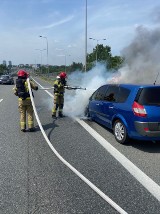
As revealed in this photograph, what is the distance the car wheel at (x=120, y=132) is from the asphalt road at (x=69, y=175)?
140mm

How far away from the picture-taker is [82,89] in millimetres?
12328

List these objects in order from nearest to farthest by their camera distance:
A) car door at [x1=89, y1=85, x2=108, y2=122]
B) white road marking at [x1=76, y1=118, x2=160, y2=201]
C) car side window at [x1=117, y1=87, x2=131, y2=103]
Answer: white road marking at [x1=76, y1=118, x2=160, y2=201] → car side window at [x1=117, y1=87, x2=131, y2=103] → car door at [x1=89, y1=85, x2=108, y2=122]

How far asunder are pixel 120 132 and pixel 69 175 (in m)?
2.58

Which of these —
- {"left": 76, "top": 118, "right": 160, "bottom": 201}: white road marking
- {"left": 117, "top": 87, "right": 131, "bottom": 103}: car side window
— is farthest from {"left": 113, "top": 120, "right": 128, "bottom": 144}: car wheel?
{"left": 117, "top": 87, "right": 131, "bottom": 103}: car side window

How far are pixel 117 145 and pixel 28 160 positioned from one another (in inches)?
88.6

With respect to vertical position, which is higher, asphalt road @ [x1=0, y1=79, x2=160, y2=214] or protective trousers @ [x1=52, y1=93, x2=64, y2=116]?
protective trousers @ [x1=52, y1=93, x2=64, y2=116]

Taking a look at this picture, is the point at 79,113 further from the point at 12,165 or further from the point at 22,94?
the point at 12,165

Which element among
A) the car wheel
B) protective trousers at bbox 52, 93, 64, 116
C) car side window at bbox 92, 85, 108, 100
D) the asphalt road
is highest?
car side window at bbox 92, 85, 108, 100

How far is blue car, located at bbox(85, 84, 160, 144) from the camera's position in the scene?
6.70m

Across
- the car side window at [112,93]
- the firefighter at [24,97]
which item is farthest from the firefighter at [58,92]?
the car side window at [112,93]

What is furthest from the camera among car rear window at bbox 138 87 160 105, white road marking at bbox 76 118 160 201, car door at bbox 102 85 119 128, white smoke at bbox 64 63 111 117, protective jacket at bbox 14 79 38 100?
white smoke at bbox 64 63 111 117

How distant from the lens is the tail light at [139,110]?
6713mm

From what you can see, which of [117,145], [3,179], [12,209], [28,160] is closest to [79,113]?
[117,145]

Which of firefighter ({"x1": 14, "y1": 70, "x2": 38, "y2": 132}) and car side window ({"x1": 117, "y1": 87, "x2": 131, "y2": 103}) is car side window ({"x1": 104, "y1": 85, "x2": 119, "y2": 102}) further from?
firefighter ({"x1": 14, "y1": 70, "x2": 38, "y2": 132})
